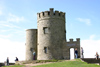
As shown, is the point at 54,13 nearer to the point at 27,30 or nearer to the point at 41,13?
the point at 41,13

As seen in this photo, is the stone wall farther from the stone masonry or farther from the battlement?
the battlement

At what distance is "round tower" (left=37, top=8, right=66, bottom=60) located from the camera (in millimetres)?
36094

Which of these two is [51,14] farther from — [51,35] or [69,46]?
[69,46]

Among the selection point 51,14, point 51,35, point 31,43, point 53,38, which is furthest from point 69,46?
point 31,43

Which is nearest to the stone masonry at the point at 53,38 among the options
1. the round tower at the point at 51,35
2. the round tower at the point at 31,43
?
the round tower at the point at 51,35

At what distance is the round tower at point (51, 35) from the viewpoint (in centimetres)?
3609

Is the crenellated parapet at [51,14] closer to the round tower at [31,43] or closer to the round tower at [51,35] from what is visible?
the round tower at [51,35]

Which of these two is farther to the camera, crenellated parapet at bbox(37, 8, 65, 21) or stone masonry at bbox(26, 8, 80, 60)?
crenellated parapet at bbox(37, 8, 65, 21)

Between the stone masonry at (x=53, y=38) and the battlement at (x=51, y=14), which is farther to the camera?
the battlement at (x=51, y=14)

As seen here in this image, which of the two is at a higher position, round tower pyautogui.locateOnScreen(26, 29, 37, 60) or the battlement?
the battlement

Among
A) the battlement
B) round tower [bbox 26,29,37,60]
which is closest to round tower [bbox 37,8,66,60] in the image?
the battlement

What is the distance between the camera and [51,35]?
36.3 meters

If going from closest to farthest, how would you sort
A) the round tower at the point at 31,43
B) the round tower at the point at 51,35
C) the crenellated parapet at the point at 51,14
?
the round tower at the point at 51,35, the crenellated parapet at the point at 51,14, the round tower at the point at 31,43

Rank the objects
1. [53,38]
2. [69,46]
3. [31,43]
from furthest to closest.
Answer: [31,43], [69,46], [53,38]
